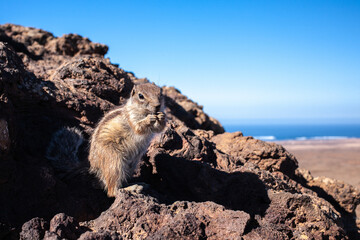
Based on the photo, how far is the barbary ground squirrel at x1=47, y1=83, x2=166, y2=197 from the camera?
3.88 m

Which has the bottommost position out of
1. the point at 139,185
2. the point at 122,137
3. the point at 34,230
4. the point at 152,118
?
the point at 34,230

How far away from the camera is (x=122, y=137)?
4074 mm

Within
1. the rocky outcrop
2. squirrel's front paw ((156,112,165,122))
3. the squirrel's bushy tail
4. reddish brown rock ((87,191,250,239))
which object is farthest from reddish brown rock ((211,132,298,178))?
the squirrel's bushy tail

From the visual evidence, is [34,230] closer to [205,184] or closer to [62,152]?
A: [62,152]

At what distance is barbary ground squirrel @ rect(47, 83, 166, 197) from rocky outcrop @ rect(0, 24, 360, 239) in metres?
0.23

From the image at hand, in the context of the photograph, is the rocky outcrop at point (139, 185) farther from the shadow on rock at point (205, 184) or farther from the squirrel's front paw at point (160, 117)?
the squirrel's front paw at point (160, 117)

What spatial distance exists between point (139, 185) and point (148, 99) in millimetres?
1225

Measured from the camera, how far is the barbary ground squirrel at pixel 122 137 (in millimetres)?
3879

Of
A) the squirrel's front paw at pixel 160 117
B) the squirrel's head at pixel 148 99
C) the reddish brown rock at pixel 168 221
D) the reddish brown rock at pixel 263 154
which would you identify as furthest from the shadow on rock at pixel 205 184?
the reddish brown rock at pixel 168 221

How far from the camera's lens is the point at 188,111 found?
8.77 m

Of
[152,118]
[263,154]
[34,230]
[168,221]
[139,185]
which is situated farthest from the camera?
[263,154]

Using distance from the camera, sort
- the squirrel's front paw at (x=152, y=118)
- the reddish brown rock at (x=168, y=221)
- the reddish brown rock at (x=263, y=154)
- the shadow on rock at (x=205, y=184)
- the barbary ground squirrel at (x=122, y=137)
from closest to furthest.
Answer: the reddish brown rock at (x=168, y=221)
the barbary ground squirrel at (x=122, y=137)
the shadow on rock at (x=205, y=184)
the squirrel's front paw at (x=152, y=118)
the reddish brown rock at (x=263, y=154)

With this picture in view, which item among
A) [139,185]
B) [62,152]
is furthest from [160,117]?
[62,152]

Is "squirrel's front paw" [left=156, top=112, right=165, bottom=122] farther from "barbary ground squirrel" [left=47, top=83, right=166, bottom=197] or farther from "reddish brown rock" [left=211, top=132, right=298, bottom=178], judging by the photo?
"reddish brown rock" [left=211, top=132, right=298, bottom=178]
